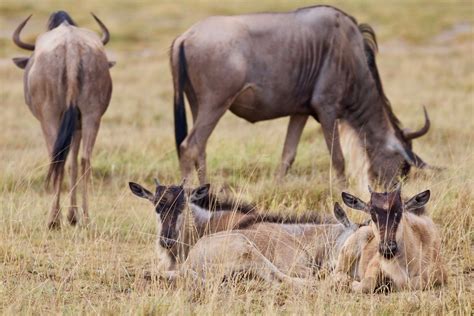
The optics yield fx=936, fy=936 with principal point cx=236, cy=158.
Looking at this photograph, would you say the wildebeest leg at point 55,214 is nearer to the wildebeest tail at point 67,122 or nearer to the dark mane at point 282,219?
the wildebeest tail at point 67,122

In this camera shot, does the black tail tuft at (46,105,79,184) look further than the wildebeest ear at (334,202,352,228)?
Yes

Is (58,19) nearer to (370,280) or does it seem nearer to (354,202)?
(354,202)

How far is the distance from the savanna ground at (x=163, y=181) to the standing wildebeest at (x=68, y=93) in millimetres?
246

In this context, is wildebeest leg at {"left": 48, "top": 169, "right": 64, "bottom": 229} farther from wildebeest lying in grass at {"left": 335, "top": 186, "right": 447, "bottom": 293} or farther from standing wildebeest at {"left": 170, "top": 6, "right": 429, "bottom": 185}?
wildebeest lying in grass at {"left": 335, "top": 186, "right": 447, "bottom": 293}

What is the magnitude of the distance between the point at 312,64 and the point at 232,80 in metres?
0.97

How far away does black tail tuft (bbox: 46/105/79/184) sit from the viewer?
7621mm

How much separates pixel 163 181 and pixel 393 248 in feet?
14.3

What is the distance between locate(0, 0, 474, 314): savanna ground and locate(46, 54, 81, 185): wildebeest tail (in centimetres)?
17

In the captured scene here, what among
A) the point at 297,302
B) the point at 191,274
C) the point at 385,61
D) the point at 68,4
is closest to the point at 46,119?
the point at 191,274

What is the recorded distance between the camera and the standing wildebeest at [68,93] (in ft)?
25.2

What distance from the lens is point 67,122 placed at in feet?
25.1

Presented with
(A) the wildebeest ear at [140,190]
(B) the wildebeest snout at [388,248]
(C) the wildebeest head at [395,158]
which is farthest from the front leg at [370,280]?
(C) the wildebeest head at [395,158]

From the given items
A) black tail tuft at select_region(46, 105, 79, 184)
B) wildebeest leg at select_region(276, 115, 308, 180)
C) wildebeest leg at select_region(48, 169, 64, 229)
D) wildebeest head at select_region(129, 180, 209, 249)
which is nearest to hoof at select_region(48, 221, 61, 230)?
wildebeest leg at select_region(48, 169, 64, 229)

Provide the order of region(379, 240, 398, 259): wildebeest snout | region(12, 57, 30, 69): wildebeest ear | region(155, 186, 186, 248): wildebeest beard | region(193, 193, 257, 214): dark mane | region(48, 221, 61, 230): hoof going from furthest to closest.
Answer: region(12, 57, 30, 69): wildebeest ear
region(48, 221, 61, 230): hoof
region(193, 193, 257, 214): dark mane
region(155, 186, 186, 248): wildebeest beard
region(379, 240, 398, 259): wildebeest snout
